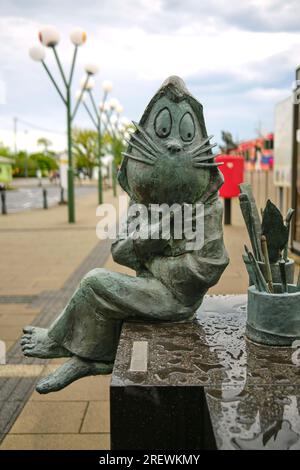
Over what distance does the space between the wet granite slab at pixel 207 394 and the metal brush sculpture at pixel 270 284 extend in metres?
0.08

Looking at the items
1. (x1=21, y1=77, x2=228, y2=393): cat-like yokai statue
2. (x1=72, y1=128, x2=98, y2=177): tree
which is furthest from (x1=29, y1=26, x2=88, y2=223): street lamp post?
(x1=72, y1=128, x2=98, y2=177): tree

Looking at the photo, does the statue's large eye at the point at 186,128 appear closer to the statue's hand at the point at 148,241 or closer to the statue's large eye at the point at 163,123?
the statue's large eye at the point at 163,123

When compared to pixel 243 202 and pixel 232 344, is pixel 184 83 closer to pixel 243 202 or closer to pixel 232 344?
pixel 243 202

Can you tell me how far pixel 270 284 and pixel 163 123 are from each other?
0.94 metres

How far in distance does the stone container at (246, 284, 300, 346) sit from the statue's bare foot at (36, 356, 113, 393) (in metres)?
0.84

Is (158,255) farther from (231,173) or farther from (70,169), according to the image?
(70,169)

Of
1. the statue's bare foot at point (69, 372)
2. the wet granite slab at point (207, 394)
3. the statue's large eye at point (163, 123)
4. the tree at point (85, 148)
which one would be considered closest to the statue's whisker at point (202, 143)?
the statue's large eye at point (163, 123)

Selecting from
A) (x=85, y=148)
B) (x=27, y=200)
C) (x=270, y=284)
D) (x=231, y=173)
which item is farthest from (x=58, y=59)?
(x=85, y=148)

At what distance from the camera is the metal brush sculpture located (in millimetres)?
2303

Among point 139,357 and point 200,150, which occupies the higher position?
point 200,150

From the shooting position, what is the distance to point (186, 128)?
2.59 m

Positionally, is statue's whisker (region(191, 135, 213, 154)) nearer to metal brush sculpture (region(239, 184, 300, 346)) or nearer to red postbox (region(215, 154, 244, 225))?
metal brush sculpture (region(239, 184, 300, 346))
